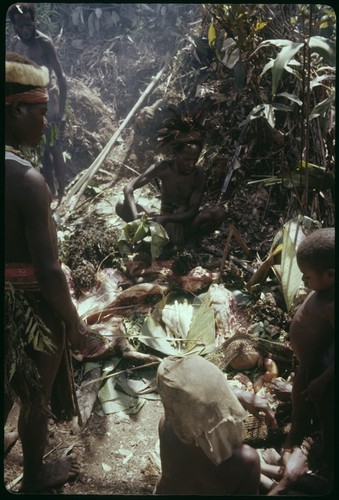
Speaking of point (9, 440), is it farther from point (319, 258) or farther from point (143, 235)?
point (319, 258)

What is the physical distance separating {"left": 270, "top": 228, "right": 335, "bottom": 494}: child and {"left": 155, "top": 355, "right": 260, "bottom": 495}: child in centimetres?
30

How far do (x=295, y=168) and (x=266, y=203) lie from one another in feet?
0.77

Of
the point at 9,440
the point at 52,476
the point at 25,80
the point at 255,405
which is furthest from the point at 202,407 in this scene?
the point at 25,80

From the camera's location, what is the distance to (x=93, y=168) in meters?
2.65

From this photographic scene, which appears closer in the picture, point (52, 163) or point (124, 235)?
point (52, 163)

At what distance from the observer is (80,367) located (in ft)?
7.94

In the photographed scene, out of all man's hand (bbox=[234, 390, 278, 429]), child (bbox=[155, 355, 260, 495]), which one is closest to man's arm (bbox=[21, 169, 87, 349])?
child (bbox=[155, 355, 260, 495])

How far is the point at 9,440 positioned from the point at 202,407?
34.9 inches

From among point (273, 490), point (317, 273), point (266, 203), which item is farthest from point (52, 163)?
point (273, 490)

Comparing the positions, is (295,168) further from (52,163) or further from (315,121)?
(52,163)

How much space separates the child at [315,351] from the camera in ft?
6.21

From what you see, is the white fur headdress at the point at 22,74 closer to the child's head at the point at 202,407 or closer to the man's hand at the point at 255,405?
the child's head at the point at 202,407

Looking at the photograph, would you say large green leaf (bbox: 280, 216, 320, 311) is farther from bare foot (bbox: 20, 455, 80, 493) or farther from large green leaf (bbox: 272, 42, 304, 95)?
bare foot (bbox: 20, 455, 80, 493)

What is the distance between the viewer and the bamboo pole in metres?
2.61
